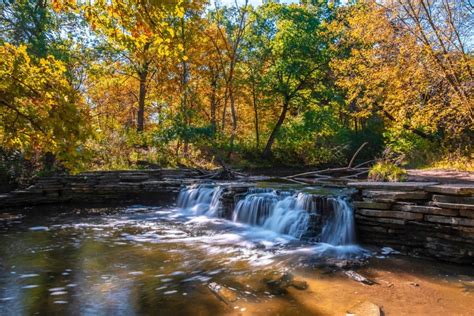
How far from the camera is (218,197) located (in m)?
9.43

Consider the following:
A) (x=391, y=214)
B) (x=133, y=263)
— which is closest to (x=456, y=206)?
(x=391, y=214)

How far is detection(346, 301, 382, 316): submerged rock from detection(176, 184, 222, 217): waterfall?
5879mm

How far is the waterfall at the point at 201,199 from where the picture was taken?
9.38 metres

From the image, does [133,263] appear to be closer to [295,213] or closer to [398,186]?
[295,213]

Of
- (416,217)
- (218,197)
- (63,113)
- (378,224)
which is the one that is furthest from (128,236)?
(416,217)

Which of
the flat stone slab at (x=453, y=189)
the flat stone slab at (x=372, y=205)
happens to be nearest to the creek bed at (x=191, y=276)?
the flat stone slab at (x=372, y=205)

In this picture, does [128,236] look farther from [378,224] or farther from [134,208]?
[378,224]

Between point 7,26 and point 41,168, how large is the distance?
5055 millimetres

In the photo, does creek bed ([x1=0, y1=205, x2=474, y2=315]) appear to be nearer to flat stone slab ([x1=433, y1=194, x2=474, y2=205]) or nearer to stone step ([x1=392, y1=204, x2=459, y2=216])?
stone step ([x1=392, y1=204, x2=459, y2=216])

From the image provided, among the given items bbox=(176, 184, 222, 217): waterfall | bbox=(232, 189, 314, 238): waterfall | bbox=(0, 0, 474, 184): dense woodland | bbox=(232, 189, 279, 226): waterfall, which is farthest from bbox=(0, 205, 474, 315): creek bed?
bbox=(176, 184, 222, 217): waterfall

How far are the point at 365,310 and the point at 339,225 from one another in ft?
10.6

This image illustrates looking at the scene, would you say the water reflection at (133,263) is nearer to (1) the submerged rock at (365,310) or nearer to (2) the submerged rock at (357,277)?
(2) the submerged rock at (357,277)

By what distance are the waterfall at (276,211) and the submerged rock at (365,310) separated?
10.8ft

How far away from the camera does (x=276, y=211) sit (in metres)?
7.72
